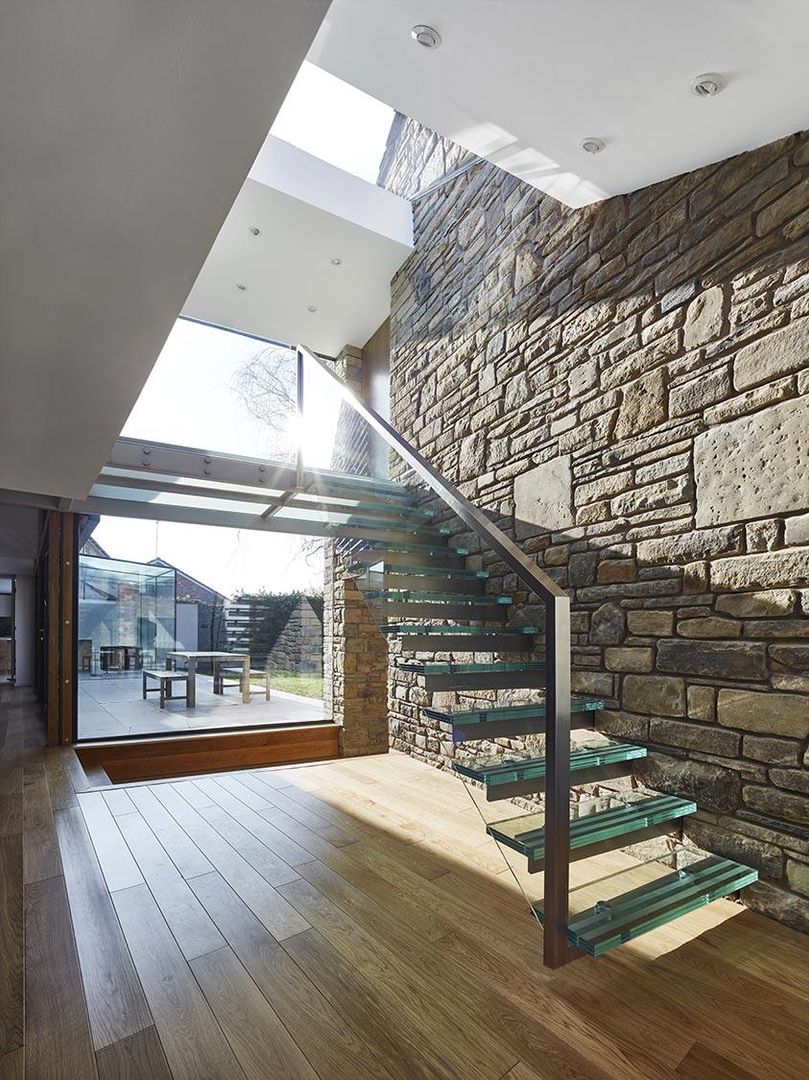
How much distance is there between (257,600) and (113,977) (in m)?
4.71

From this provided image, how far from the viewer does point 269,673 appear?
6.40 m

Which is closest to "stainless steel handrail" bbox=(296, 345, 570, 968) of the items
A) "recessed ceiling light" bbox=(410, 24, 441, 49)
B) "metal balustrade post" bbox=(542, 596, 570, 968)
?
"metal balustrade post" bbox=(542, 596, 570, 968)

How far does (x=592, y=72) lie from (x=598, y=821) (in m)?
2.80

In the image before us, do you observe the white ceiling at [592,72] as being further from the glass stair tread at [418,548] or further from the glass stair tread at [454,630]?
the glass stair tread at [454,630]

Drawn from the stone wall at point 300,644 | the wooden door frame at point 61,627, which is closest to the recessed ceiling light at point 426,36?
the wooden door frame at point 61,627

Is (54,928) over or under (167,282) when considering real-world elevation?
under

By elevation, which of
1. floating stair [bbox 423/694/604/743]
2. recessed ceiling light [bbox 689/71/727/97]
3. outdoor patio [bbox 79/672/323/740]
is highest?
recessed ceiling light [bbox 689/71/727/97]

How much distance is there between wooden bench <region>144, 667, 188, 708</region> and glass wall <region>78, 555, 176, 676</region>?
0.33ft

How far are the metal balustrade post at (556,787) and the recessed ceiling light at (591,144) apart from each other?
6.81 ft

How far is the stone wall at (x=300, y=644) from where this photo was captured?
6.44m

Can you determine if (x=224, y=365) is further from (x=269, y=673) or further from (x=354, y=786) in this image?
(x=354, y=786)

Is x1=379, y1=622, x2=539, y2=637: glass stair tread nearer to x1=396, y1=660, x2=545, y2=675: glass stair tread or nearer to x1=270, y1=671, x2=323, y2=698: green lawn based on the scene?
x1=396, y1=660, x2=545, y2=675: glass stair tread

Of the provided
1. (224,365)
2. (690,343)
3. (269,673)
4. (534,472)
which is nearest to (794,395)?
(690,343)

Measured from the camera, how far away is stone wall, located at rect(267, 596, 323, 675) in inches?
254
